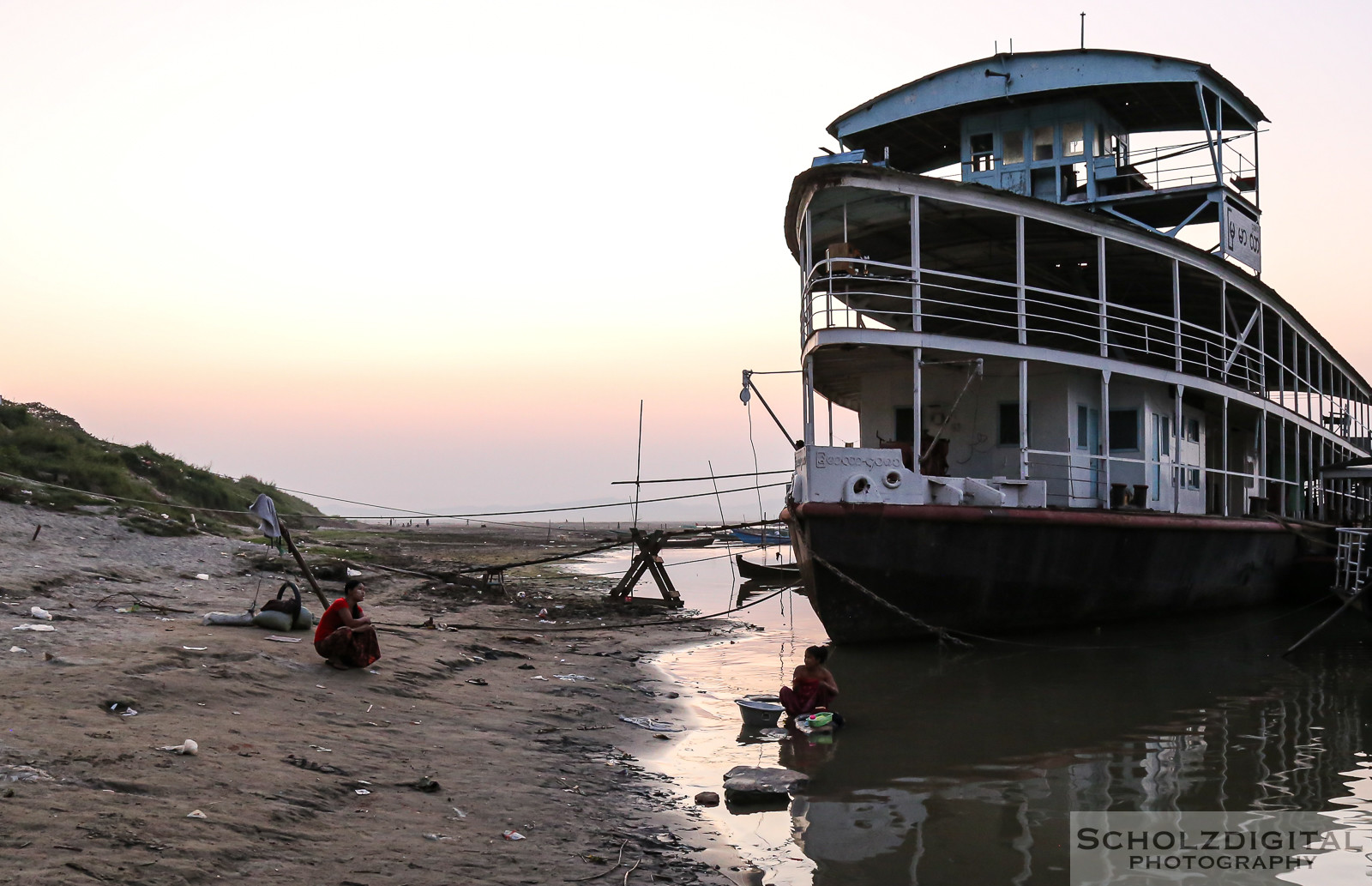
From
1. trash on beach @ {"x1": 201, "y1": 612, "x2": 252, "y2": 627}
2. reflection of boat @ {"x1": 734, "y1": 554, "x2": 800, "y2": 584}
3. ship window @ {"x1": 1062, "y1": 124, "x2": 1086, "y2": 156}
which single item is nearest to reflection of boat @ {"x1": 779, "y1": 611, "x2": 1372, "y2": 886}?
trash on beach @ {"x1": 201, "y1": 612, "x2": 252, "y2": 627}

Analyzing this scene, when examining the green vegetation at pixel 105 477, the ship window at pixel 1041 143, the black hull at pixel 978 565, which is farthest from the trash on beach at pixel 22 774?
the ship window at pixel 1041 143

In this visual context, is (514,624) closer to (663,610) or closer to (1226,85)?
(663,610)

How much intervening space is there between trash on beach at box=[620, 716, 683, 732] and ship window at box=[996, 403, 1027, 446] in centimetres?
851

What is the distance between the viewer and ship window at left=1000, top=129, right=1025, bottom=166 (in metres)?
20.1

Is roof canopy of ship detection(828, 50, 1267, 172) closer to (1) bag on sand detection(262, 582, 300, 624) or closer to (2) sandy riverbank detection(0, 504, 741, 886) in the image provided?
(2) sandy riverbank detection(0, 504, 741, 886)

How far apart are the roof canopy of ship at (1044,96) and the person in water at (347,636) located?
47.3 feet

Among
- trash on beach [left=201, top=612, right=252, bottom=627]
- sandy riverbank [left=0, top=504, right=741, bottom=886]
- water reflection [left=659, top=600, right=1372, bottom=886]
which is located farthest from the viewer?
trash on beach [left=201, top=612, right=252, bottom=627]

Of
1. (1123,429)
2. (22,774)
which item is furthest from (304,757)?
(1123,429)

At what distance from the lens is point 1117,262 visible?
675 inches

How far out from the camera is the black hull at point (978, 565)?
12.5 metres

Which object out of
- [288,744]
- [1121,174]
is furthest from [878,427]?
[288,744]

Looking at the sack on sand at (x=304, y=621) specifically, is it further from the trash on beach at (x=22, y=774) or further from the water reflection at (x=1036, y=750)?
the trash on beach at (x=22, y=774)

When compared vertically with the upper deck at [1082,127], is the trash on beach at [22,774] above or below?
below

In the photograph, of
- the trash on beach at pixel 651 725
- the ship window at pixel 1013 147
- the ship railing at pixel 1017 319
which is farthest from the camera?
the ship window at pixel 1013 147
